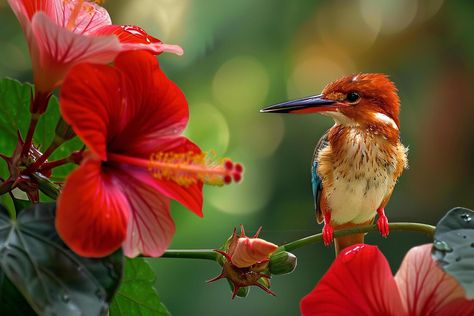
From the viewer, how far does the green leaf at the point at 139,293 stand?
0.49 m

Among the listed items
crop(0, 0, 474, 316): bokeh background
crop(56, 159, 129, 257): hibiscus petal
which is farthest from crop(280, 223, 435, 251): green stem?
crop(0, 0, 474, 316): bokeh background

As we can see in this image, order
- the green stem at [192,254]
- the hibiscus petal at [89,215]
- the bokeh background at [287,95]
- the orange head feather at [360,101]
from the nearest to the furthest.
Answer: the hibiscus petal at [89,215], the green stem at [192,254], the orange head feather at [360,101], the bokeh background at [287,95]

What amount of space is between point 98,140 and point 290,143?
9.11ft

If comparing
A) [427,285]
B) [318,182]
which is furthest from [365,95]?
[427,285]

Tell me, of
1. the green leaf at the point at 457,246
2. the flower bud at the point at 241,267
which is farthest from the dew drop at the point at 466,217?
the flower bud at the point at 241,267

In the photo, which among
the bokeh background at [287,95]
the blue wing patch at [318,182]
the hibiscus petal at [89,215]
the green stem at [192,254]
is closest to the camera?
the hibiscus petal at [89,215]

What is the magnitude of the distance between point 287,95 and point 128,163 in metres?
2.62

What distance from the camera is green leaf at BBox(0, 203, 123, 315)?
34 centimetres

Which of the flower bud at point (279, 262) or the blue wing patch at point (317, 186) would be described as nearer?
the flower bud at point (279, 262)

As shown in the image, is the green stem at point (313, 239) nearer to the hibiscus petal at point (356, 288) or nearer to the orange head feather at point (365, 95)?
the hibiscus petal at point (356, 288)

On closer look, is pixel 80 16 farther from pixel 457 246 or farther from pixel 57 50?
pixel 457 246

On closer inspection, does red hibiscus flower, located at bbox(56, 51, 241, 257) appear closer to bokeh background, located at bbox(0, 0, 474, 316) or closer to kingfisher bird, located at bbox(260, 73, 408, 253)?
kingfisher bird, located at bbox(260, 73, 408, 253)

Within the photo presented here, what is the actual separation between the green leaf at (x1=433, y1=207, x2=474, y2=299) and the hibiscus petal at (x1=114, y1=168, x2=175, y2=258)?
0.42 ft

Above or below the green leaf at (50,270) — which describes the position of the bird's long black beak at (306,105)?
Answer: above
